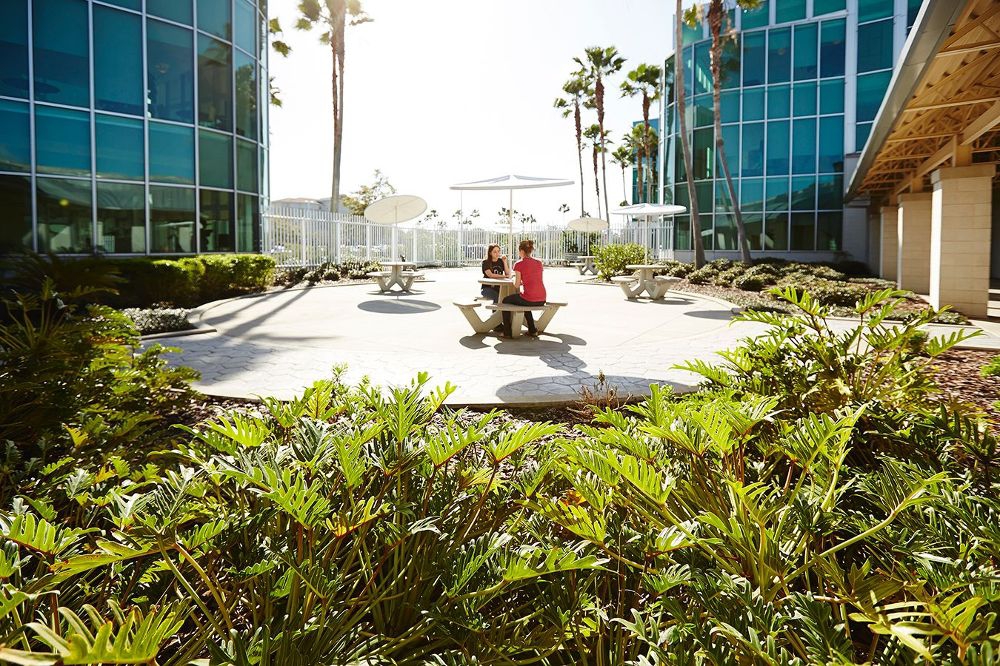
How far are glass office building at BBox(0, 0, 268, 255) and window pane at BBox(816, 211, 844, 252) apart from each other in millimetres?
22065

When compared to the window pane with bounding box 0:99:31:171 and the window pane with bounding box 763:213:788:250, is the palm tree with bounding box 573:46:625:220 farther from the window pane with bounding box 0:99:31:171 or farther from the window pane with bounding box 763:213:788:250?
the window pane with bounding box 0:99:31:171

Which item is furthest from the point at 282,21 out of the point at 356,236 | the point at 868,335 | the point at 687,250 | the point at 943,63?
the point at 868,335

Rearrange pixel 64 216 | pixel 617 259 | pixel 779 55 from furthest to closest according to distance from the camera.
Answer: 1. pixel 779 55
2. pixel 617 259
3. pixel 64 216

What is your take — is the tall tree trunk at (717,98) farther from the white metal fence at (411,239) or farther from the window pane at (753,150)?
the white metal fence at (411,239)

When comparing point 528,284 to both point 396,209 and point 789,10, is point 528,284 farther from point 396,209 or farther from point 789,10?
point 789,10

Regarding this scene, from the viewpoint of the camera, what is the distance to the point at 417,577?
1.58 meters

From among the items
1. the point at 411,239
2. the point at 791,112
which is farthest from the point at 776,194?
the point at 411,239

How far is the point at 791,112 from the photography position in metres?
26.0

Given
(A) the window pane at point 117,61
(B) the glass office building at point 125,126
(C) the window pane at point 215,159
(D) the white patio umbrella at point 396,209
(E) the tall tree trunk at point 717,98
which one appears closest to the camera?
(B) the glass office building at point 125,126

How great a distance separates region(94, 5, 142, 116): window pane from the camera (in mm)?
14820

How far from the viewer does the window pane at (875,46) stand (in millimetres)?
24344

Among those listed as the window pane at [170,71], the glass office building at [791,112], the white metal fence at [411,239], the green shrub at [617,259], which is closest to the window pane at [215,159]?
the window pane at [170,71]

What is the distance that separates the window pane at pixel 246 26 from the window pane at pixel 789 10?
67.1ft

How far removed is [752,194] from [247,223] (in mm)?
20433
